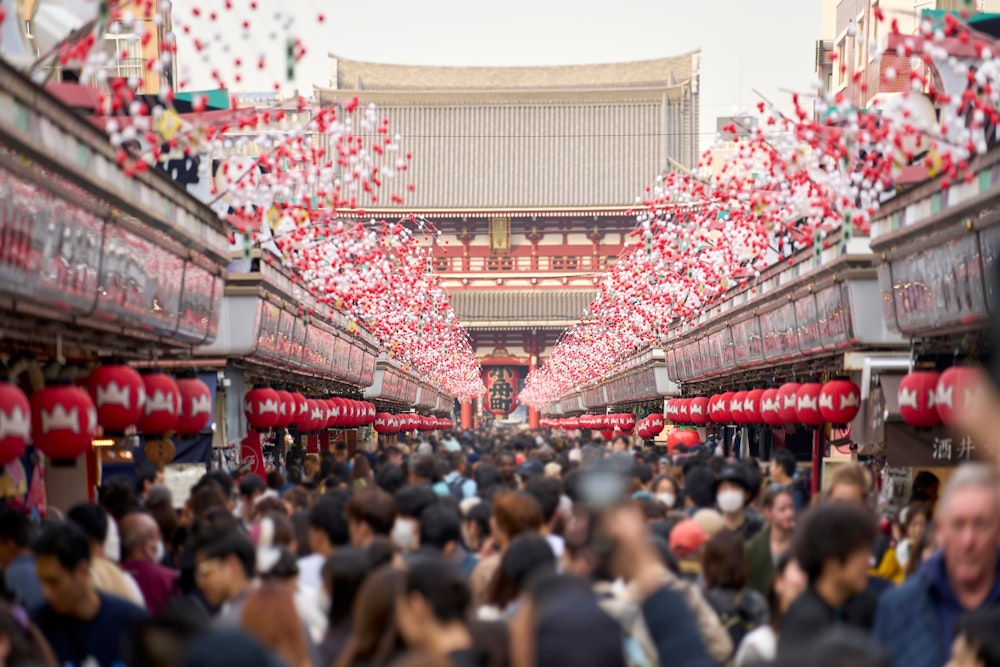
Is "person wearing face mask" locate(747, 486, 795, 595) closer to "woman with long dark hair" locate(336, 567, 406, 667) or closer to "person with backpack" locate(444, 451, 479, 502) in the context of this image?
"person with backpack" locate(444, 451, 479, 502)

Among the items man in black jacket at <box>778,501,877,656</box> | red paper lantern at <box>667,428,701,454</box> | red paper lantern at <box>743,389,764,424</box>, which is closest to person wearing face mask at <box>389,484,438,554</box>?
man in black jacket at <box>778,501,877,656</box>

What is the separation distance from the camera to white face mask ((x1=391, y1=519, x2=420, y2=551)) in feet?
31.5

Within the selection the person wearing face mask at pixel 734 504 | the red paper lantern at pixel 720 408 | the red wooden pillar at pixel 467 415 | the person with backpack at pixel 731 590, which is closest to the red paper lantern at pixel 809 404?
the person wearing face mask at pixel 734 504

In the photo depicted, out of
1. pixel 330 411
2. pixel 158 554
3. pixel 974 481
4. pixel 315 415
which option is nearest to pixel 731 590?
pixel 974 481

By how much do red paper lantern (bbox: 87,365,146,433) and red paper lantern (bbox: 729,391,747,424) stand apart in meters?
12.7

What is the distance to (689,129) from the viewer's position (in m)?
70.5

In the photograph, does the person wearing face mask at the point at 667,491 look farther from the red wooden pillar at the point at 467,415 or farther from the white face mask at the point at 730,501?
the red wooden pillar at the point at 467,415

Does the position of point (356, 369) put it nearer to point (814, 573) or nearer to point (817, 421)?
point (817, 421)

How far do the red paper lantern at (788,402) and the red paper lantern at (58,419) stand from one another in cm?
1020

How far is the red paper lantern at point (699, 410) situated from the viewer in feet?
103

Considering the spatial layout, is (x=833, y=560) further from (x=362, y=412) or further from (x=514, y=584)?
(x=362, y=412)

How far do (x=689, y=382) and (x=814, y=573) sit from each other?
95.3ft

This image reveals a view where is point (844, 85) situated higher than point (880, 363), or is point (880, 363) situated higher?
point (844, 85)

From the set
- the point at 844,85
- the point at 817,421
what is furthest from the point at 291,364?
the point at 844,85
